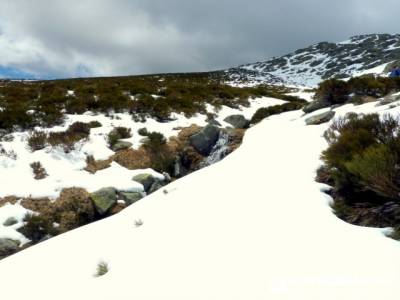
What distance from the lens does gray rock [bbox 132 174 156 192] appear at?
10.1 meters

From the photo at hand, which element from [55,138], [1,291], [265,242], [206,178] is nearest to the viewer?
[265,242]

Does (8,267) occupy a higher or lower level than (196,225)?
lower

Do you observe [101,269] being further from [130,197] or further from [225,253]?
[130,197]

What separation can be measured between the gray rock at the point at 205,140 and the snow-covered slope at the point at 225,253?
20.1 feet

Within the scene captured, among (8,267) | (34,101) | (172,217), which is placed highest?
(34,101)

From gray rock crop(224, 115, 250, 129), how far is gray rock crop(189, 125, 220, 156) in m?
3.06

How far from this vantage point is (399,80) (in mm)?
15164

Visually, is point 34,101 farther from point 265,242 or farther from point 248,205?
point 265,242

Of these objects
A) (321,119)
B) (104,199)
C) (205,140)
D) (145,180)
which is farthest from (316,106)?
(104,199)

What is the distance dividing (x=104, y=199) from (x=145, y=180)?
5.13ft

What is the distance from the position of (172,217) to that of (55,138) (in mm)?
7219

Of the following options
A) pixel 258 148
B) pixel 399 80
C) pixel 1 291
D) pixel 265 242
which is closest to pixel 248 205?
pixel 265 242

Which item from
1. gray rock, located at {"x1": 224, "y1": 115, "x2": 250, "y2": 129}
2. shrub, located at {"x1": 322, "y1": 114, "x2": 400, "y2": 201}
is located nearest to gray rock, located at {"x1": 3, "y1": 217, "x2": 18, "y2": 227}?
shrub, located at {"x1": 322, "y1": 114, "x2": 400, "y2": 201}

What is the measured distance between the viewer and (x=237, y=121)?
53.8ft
